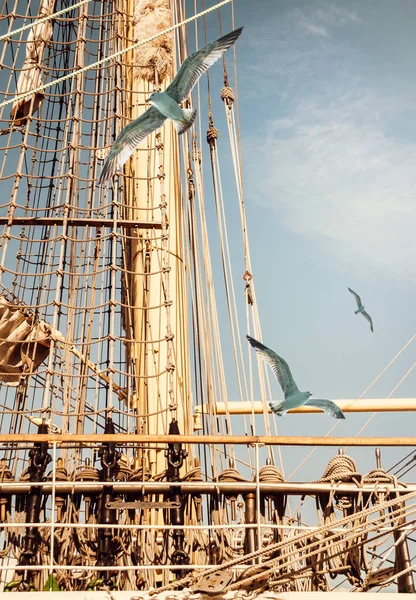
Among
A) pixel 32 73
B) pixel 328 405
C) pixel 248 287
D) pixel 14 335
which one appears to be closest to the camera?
pixel 328 405

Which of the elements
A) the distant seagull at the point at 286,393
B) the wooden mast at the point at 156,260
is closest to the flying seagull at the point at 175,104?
the wooden mast at the point at 156,260

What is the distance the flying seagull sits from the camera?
5109mm

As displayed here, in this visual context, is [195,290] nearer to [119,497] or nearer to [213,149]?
[213,149]

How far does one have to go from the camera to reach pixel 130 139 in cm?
→ 580

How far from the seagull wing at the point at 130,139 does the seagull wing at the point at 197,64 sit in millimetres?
324

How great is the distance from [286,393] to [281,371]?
0.17 meters

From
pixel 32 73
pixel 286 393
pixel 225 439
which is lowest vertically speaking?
pixel 225 439

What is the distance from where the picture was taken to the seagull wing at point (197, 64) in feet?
16.6

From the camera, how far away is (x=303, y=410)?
414 inches

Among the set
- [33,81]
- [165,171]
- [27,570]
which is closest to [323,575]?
[27,570]

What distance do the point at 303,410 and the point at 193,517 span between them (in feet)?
19.0

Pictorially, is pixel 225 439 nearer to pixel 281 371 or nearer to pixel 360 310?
pixel 281 371

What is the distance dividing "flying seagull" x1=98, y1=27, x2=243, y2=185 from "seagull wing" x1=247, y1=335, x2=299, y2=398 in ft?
5.35

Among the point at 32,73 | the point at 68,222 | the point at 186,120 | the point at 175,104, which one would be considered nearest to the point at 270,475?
the point at 186,120
